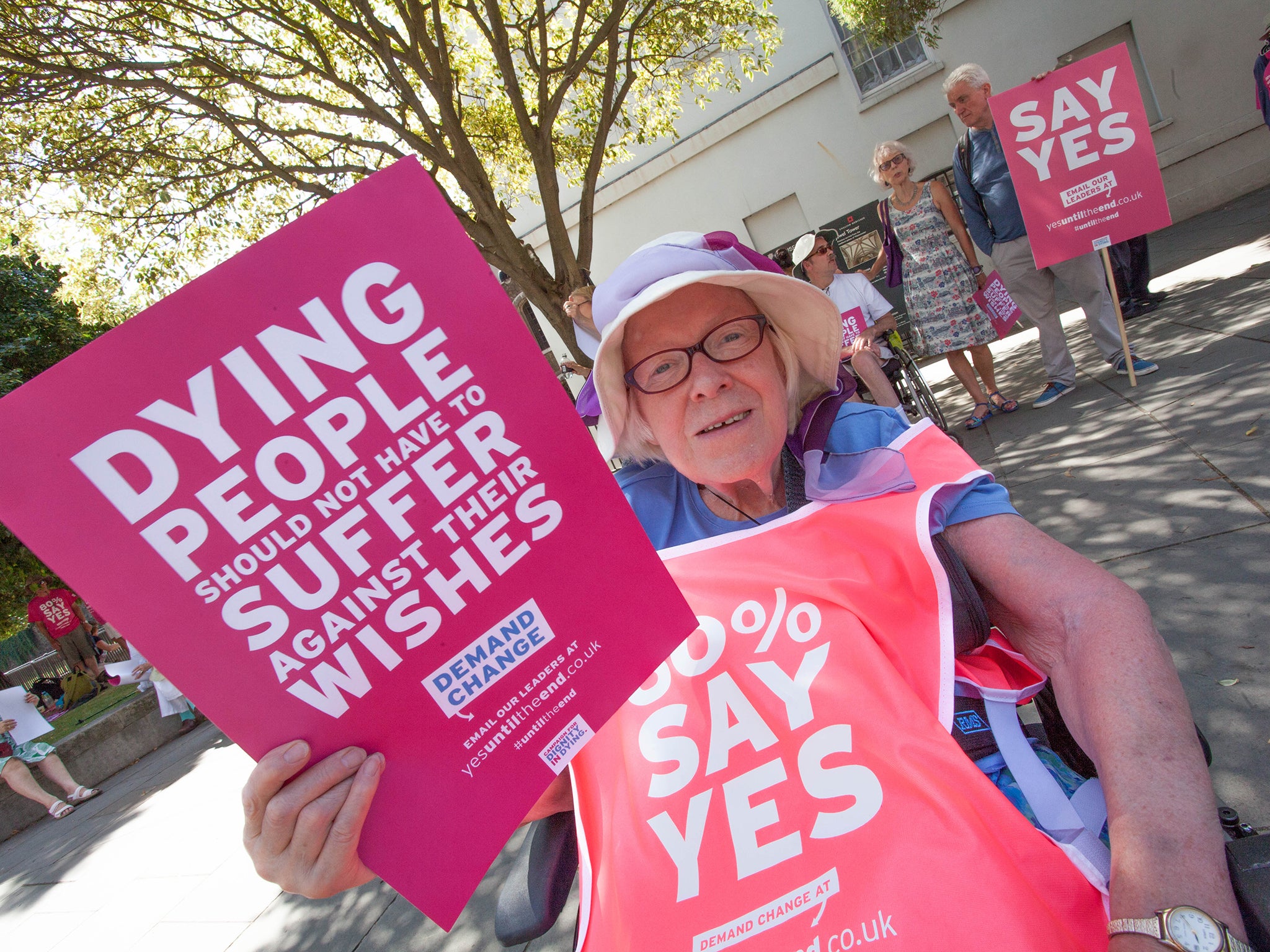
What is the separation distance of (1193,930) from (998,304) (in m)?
5.53

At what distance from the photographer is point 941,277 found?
5.91 m

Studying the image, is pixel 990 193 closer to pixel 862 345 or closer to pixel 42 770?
pixel 862 345

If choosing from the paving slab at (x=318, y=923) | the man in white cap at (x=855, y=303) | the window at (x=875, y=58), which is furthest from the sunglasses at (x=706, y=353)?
the window at (x=875, y=58)

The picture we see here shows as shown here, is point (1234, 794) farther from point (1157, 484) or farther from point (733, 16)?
point (733, 16)

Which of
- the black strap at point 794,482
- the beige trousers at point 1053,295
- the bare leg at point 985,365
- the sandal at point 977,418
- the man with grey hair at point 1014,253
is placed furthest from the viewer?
the bare leg at point 985,365

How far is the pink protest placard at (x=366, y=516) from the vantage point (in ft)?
2.98

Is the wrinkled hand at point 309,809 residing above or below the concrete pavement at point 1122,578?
above

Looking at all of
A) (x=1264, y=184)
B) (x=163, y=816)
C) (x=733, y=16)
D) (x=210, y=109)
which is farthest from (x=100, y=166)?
(x=1264, y=184)

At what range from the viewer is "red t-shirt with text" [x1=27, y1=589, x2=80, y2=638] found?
12086 mm

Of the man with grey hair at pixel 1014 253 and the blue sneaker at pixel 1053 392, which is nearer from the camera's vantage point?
the man with grey hair at pixel 1014 253

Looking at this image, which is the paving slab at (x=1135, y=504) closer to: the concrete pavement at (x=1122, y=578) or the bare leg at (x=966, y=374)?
the concrete pavement at (x=1122, y=578)

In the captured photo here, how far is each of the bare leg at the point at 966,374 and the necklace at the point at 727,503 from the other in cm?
497

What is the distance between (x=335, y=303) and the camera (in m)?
0.99

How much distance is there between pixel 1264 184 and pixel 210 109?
14346mm
